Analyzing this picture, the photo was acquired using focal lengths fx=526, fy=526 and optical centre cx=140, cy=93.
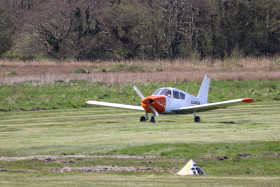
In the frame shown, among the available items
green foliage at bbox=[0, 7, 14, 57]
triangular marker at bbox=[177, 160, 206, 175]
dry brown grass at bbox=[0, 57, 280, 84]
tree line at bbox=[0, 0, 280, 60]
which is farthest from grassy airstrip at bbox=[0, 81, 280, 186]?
tree line at bbox=[0, 0, 280, 60]

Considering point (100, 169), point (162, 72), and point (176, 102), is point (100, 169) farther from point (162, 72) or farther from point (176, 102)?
point (162, 72)

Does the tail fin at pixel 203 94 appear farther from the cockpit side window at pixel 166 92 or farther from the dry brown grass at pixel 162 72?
the dry brown grass at pixel 162 72

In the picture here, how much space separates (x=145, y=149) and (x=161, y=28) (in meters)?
54.2

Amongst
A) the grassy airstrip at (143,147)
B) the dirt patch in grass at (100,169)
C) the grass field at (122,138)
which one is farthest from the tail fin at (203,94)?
the dirt patch in grass at (100,169)

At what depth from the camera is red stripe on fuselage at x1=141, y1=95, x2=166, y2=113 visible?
21938 mm

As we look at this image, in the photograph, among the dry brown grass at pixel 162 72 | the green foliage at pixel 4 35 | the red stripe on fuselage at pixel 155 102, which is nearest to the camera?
the red stripe on fuselage at pixel 155 102

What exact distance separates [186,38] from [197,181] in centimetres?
5920

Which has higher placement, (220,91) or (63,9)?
(63,9)

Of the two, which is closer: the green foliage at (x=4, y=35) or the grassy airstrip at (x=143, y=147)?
the grassy airstrip at (x=143, y=147)

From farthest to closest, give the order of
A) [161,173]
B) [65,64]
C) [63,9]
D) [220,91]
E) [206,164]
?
[63,9]
[65,64]
[220,91]
[206,164]
[161,173]

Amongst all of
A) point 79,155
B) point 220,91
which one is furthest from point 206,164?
point 220,91

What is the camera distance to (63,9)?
212ft

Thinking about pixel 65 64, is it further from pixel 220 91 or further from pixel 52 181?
pixel 52 181

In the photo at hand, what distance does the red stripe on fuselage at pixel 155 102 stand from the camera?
2194cm
